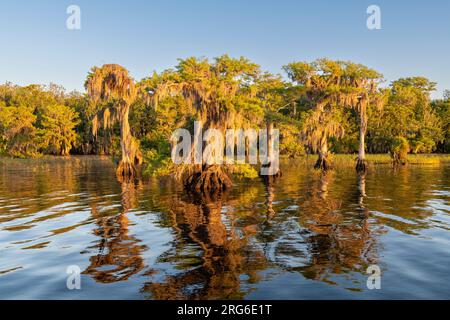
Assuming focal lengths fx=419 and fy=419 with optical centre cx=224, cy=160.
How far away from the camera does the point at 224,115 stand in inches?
1128

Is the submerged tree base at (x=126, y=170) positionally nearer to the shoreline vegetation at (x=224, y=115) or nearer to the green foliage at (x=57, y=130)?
the shoreline vegetation at (x=224, y=115)

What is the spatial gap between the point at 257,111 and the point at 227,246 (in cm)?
1680

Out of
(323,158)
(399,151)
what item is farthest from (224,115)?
(399,151)

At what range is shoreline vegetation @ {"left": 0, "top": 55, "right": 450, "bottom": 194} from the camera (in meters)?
29.0

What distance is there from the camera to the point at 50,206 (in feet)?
74.1

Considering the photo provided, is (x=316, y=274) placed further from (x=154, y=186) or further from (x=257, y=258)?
(x=154, y=186)

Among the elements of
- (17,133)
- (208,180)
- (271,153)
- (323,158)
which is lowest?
(208,180)

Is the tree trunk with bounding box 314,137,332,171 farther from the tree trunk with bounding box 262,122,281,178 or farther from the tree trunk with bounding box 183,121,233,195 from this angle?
the tree trunk with bounding box 183,121,233,195

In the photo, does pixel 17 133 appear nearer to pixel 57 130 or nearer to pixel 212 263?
pixel 57 130

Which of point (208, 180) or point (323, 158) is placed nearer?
point (208, 180)

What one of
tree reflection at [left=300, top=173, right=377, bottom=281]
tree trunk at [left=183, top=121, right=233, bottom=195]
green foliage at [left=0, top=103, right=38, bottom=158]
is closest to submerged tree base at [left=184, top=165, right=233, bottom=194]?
tree trunk at [left=183, top=121, right=233, bottom=195]

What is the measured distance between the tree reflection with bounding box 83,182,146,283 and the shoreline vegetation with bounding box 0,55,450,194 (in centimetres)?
1121

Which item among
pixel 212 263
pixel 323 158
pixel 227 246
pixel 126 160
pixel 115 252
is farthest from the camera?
pixel 323 158

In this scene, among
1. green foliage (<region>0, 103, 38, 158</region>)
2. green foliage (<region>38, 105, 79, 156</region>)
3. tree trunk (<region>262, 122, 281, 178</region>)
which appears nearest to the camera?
tree trunk (<region>262, 122, 281, 178</region>)
